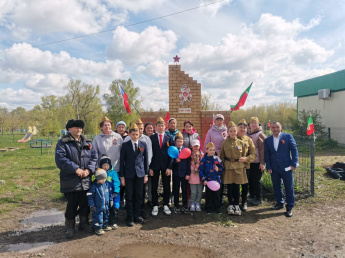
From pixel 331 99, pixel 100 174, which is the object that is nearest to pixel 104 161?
pixel 100 174

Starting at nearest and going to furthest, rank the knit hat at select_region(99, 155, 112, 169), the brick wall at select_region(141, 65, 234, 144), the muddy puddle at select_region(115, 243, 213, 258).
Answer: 1. the muddy puddle at select_region(115, 243, 213, 258)
2. the knit hat at select_region(99, 155, 112, 169)
3. the brick wall at select_region(141, 65, 234, 144)

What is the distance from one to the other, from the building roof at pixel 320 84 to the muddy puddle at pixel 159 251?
19.7 metres

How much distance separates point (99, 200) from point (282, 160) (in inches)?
135

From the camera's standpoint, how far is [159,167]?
4734mm

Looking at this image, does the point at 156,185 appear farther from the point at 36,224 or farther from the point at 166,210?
the point at 36,224

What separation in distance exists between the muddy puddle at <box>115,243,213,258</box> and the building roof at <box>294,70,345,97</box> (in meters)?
19.7

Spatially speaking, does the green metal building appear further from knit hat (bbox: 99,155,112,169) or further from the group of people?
knit hat (bbox: 99,155,112,169)

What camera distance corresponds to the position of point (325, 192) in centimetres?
611

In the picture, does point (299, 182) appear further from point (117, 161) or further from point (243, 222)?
point (117, 161)

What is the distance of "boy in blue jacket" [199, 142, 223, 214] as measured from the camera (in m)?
4.70

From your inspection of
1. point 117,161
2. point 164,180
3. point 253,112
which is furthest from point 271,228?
point 253,112

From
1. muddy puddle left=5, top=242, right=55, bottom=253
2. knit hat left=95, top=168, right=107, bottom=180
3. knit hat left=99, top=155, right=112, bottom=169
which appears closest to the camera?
muddy puddle left=5, top=242, right=55, bottom=253

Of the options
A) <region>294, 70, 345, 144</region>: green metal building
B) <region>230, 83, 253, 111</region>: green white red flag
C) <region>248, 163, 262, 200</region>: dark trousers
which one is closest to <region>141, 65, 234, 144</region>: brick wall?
<region>230, 83, 253, 111</region>: green white red flag

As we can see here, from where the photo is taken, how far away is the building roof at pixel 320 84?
18.6 meters
